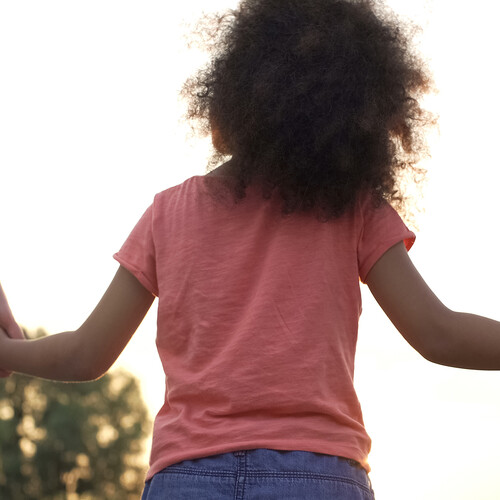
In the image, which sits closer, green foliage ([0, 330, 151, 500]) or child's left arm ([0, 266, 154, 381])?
child's left arm ([0, 266, 154, 381])

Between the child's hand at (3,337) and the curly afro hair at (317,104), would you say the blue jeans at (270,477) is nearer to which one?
the curly afro hair at (317,104)

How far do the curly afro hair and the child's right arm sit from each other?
150mm

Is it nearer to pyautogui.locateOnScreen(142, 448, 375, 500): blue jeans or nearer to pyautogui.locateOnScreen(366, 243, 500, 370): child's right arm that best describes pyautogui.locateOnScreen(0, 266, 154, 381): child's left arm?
pyautogui.locateOnScreen(142, 448, 375, 500): blue jeans

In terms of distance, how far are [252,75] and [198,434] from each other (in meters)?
0.74

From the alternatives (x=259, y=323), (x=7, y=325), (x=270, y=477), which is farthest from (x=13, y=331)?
(x=270, y=477)

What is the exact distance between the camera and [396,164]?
2107 mm

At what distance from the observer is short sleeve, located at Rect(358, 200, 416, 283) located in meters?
1.96

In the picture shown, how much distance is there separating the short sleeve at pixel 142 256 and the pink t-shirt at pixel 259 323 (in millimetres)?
40

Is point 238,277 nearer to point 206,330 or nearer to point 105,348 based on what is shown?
point 206,330

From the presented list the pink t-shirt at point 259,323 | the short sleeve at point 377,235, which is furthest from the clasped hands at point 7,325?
the short sleeve at point 377,235

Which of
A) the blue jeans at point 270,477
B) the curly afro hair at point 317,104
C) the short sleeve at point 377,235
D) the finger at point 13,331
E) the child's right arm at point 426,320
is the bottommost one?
the blue jeans at point 270,477

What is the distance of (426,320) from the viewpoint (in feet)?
6.35

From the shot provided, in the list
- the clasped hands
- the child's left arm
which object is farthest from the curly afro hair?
the clasped hands

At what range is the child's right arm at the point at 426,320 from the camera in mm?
1936
